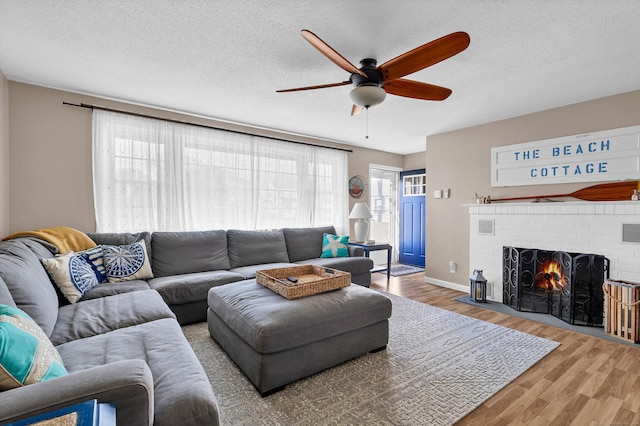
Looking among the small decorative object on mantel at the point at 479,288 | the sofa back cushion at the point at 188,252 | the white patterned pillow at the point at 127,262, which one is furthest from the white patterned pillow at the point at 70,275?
the small decorative object on mantel at the point at 479,288

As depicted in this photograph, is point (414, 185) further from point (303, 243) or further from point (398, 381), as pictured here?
point (398, 381)

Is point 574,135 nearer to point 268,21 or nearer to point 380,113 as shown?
point 380,113

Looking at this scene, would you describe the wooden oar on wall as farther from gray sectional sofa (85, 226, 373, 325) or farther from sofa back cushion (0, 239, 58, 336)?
sofa back cushion (0, 239, 58, 336)

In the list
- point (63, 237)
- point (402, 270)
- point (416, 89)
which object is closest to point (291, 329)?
point (416, 89)

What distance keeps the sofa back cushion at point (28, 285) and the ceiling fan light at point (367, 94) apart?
89.3 inches

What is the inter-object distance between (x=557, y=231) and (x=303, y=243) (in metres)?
3.13

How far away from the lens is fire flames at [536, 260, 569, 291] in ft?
10.8

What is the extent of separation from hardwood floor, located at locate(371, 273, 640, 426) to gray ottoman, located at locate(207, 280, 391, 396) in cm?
81

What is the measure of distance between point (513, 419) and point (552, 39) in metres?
2.46

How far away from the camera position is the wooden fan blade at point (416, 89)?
86.4 inches

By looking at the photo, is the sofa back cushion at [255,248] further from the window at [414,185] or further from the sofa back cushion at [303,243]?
the window at [414,185]

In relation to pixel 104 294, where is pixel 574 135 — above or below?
above

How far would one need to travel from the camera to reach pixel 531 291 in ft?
11.5

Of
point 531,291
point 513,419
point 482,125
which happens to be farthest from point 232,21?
point 531,291
